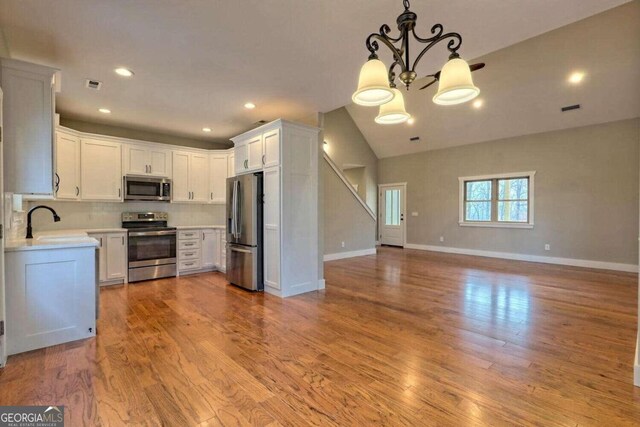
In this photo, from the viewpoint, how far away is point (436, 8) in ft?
7.38

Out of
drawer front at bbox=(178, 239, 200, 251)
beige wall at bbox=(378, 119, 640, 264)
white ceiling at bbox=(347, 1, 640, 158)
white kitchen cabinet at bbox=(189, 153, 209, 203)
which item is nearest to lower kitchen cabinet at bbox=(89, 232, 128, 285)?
drawer front at bbox=(178, 239, 200, 251)

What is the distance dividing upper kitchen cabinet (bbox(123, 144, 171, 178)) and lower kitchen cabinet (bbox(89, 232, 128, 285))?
1.14 m

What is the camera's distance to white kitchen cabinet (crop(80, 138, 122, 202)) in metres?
4.72

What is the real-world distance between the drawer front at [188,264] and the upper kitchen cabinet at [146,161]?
159 cm

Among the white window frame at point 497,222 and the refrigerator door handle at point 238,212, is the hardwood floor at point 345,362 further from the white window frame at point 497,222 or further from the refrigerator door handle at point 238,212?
the white window frame at point 497,222

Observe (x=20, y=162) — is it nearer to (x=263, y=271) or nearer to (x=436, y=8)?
(x=263, y=271)

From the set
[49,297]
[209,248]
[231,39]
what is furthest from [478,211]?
[49,297]

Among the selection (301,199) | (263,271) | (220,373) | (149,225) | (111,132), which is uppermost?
(111,132)

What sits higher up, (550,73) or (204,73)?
(550,73)

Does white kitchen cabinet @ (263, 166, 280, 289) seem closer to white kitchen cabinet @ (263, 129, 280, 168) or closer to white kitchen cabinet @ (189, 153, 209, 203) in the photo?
white kitchen cabinet @ (263, 129, 280, 168)

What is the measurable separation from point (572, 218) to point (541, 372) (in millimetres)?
5789

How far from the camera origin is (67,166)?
4516 mm

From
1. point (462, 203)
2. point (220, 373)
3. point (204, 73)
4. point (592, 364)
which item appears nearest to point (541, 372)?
point (592, 364)

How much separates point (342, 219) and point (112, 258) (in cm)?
476
